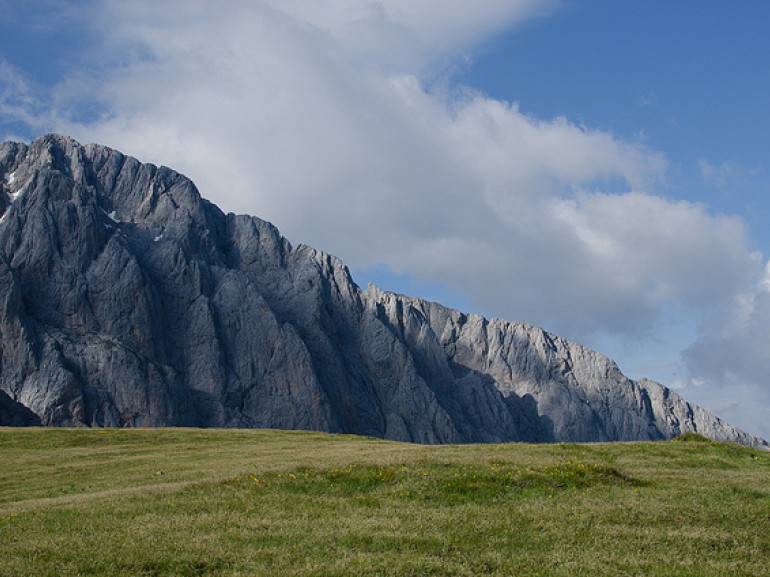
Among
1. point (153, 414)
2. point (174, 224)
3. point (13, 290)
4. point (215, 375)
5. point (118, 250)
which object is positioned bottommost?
point (153, 414)

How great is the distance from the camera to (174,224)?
182875mm

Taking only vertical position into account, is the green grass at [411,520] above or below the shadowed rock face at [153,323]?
below

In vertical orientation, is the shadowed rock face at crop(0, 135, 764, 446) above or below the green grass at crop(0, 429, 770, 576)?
above

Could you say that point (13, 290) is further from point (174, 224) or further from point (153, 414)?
point (174, 224)

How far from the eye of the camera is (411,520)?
19078 millimetres

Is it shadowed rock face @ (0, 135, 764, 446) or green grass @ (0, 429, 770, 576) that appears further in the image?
shadowed rock face @ (0, 135, 764, 446)

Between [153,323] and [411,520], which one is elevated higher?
[153,323]

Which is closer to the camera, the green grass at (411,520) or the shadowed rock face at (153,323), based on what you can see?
the green grass at (411,520)

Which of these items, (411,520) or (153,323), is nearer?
(411,520)

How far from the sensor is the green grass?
15.1 m

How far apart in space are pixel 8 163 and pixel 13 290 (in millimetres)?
56017

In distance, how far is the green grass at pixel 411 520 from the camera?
49.7 ft

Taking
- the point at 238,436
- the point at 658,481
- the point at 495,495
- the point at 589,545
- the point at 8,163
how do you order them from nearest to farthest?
the point at 589,545, the point at 495,495, the point at 658,481, the point at 238,436, the point at 8,163

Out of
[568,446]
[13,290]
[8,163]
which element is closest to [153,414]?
[13,290]
